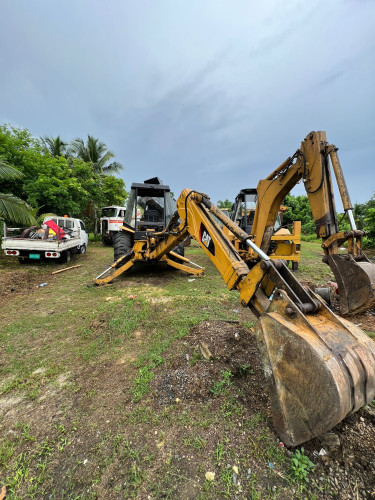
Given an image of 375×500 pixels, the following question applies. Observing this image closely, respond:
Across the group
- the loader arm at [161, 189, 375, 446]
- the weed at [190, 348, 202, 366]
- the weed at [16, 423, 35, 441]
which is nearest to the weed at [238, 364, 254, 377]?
the weed at [190, 348, 202, 366]

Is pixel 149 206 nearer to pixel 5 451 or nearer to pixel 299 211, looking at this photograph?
pixel 5 451

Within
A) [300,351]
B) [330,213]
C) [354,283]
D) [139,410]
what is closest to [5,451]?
[139,410]

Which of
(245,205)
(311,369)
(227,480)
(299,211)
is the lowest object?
(227,480)

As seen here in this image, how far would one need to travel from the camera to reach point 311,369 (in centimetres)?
132

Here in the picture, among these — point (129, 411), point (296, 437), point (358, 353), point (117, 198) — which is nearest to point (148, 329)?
point (129, 411)

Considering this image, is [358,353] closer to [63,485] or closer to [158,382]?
[158,382]

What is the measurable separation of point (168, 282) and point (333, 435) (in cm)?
449

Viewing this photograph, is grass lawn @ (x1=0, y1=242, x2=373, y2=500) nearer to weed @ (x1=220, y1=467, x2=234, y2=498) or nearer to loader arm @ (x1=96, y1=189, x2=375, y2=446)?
weed @ (x1=220, y1=467, x2=234, y2=498)

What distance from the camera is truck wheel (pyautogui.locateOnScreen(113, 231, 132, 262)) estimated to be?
6.26m

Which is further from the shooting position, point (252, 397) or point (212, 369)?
point (212, 369)

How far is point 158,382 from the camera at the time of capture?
218 cm

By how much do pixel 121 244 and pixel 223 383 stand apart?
4992 millimetres

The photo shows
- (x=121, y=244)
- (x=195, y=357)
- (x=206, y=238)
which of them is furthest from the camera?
(x=121, y=244)

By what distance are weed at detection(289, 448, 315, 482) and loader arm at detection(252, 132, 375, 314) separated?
192cm
